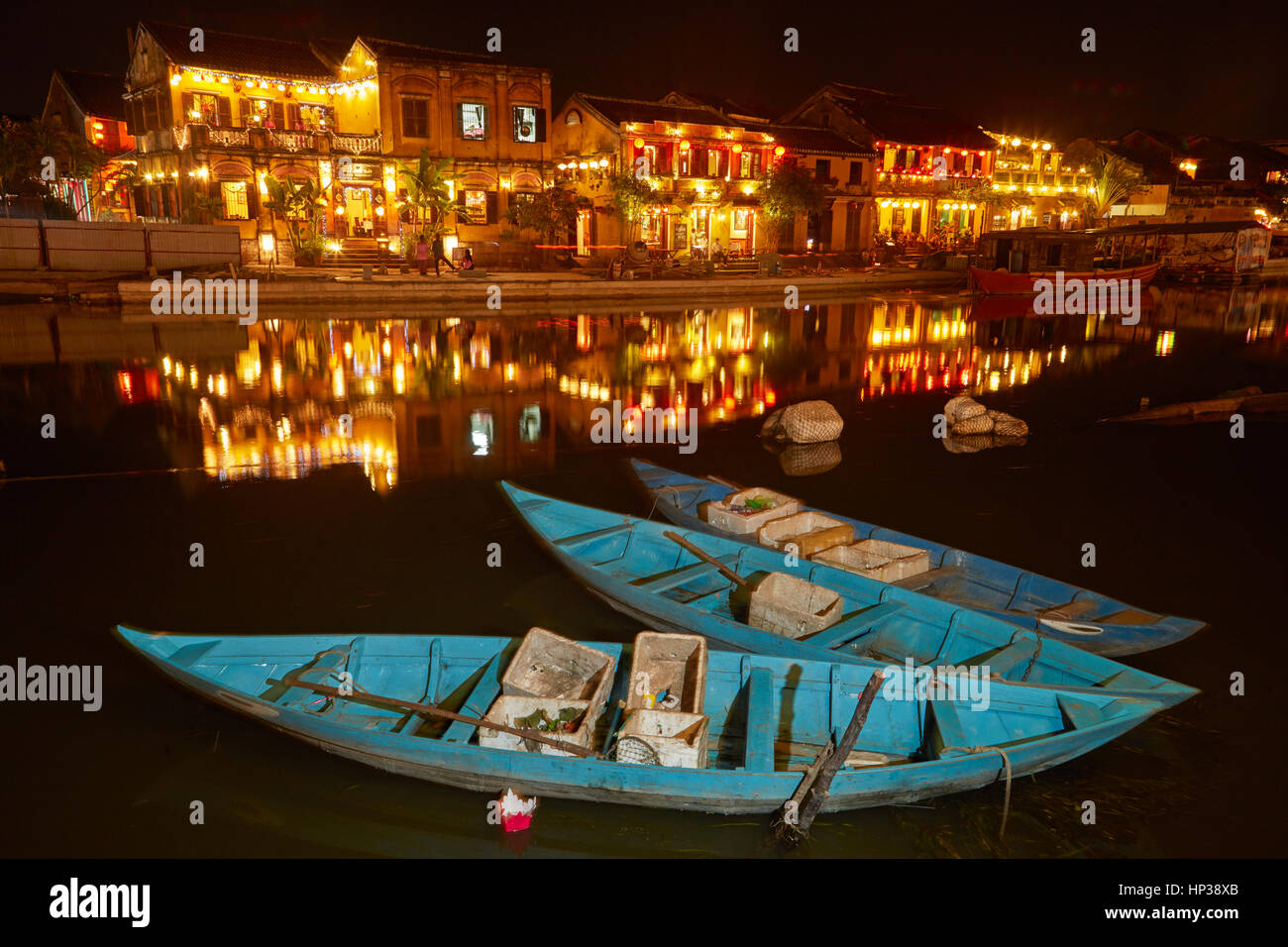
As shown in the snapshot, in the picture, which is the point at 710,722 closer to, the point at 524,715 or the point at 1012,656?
the point at 524,715

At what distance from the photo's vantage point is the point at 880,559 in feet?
28.5

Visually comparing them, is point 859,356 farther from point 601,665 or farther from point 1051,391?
point 601,665

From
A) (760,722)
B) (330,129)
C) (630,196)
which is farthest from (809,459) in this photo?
(330,129)

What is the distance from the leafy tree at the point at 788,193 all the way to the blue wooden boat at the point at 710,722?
3824cm

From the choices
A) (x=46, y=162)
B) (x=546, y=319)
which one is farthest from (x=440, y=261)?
(x=46, y=162)

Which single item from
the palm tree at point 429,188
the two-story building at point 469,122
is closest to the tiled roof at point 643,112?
the two-story building at point 469,122

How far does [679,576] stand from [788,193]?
3667 cm

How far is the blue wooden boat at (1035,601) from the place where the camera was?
7043 millimetres

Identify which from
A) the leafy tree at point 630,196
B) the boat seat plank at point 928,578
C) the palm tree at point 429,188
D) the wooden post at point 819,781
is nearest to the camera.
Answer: the wooden post at point 819,781

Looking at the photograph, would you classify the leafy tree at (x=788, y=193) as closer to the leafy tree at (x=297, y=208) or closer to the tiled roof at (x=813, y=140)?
the tiled roof at (x=813, y=140)

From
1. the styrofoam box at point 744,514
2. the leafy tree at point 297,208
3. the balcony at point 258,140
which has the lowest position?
the styrofoam box at point 744,514

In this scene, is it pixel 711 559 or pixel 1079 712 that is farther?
pixel 711 559

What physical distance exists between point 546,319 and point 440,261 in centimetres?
771
